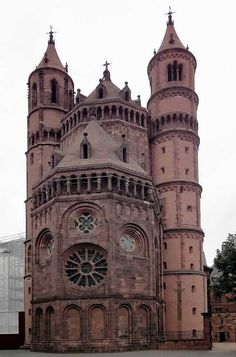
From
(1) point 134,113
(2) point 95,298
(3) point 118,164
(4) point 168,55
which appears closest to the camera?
(2) point 95,298

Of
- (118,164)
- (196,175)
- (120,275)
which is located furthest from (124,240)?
(196,175)

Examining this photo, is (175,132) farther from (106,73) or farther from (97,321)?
(97,321)

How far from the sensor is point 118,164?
54.7 metres

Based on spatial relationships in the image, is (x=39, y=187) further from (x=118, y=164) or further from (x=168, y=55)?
(x=168, y=55)

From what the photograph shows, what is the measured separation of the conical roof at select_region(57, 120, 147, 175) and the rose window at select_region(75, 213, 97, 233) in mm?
4834

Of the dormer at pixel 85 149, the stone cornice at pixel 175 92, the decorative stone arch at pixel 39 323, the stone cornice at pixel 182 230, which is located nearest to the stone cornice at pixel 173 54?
the stone cornice at pixel 175 92

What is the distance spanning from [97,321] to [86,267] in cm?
501

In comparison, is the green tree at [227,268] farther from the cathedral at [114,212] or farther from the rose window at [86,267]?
the rose window at [86,267]

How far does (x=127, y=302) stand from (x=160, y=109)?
92.8 feet

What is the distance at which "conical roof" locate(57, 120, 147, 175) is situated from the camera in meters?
54.7

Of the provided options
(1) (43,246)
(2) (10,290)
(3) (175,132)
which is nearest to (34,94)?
(3) (175,132)

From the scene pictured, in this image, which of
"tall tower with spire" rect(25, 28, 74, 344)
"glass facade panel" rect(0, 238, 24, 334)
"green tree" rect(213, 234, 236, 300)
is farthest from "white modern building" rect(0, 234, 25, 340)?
"green tree" rect(213, 234, 236, 300)

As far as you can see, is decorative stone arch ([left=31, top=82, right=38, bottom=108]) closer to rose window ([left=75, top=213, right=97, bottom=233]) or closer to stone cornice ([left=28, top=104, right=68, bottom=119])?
stone cornice ([left=28, top=104, right=68, bottom=119])

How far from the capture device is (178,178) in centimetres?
6831
